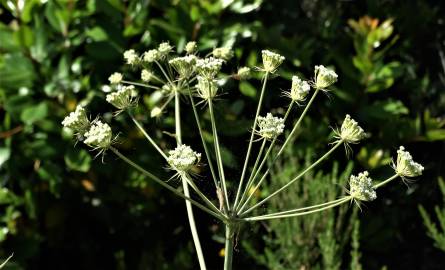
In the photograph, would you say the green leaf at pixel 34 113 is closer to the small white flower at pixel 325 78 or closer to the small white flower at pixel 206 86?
the small white flower at pixel 206 86

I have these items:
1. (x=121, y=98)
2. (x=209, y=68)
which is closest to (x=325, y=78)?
(x=209, y=68)

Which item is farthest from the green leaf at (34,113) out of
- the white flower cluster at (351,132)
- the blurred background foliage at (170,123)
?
the white flower cluster at (351,132)

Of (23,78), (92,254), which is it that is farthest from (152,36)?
(92,254)

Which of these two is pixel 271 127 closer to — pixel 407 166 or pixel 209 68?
pixel 209 68

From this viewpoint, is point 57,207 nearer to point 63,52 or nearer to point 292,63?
point 63,52

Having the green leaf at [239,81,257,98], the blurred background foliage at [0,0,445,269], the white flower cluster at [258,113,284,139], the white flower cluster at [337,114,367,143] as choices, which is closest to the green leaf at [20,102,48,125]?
the blurred background foliage at [0,0,445,269]

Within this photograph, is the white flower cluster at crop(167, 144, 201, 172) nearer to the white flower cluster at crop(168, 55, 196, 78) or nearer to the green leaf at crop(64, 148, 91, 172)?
the white flower cluster at crop(168, 55, 196, 78)
